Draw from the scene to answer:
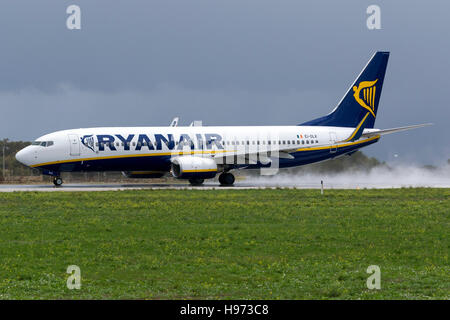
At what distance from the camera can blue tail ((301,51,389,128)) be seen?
178ft

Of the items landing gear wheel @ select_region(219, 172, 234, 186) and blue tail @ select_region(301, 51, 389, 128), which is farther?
blue tail @ select_region(301, 51, 389, 128)

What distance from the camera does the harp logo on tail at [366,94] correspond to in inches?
2156

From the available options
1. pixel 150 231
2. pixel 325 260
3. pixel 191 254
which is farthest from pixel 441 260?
pixel 150 231

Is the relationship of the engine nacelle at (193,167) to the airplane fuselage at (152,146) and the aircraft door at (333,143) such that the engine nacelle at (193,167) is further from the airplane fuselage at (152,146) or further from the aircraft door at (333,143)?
the aircraft door at (333,143)

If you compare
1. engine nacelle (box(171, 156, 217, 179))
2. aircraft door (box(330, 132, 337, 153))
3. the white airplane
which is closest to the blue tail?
the white airplane

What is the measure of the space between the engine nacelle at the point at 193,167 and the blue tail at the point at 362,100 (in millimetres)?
10600

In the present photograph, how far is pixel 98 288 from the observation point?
44.1ft

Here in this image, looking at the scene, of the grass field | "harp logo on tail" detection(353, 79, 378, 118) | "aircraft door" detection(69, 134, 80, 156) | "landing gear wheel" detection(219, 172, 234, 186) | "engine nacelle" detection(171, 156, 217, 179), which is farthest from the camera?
"harp logo on tail" detection(353, 79, 378, 118)

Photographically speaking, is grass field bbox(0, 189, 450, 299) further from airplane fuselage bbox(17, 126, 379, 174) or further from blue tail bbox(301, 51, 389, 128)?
blue tail bbox(301, 51, 389, 128)

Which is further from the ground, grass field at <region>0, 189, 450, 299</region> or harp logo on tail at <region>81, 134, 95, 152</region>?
harp logo on tail at <region>81, 134, 95, 152</region>

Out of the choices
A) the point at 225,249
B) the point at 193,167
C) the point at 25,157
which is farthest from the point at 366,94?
the point at 225,249

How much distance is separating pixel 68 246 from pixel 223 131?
32.2 meters

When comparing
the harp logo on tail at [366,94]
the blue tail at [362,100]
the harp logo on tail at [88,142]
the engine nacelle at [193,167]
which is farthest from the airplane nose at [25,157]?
the harp logo on tail at [366,94]
